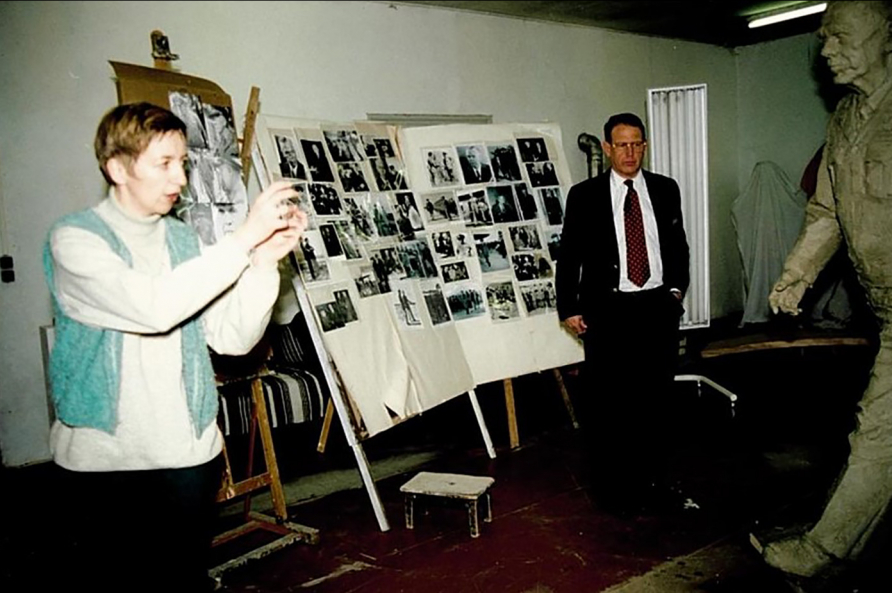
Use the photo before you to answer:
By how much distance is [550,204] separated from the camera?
4.08 metres

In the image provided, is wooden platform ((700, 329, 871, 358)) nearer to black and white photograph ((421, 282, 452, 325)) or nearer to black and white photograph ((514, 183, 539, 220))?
black and white photograph ((514, 183, 539, 220))

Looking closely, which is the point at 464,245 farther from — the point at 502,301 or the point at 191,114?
the point at 191,114

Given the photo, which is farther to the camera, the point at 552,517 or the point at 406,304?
the point at 406,304

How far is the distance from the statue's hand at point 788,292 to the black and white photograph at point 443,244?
1615 mm

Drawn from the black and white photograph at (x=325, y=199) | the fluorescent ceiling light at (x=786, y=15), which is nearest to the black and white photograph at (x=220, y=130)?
the black and white photograph at (x=325, y=199)

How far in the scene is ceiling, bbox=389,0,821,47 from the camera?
4.58 m

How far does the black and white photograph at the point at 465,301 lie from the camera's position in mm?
3625

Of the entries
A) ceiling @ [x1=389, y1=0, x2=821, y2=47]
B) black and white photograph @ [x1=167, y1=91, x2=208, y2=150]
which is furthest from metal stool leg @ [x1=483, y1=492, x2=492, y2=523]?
ceiling @ [x1=389, y1=0, x2=821, y2=47]

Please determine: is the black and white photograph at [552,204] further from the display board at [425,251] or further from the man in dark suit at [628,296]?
the man in dark suit at [628,296]

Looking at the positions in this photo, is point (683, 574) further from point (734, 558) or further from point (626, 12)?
point (626, 12)

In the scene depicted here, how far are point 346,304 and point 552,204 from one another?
157 cm

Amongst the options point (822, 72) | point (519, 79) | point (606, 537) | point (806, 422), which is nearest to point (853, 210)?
point (606, 537)

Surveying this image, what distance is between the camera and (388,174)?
349 cm

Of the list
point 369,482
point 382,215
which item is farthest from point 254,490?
point 382,215
